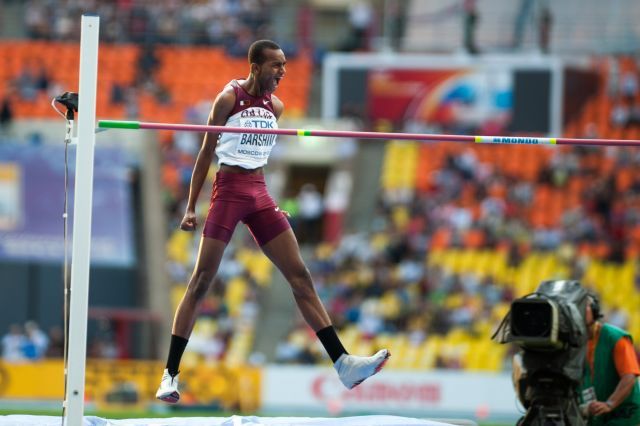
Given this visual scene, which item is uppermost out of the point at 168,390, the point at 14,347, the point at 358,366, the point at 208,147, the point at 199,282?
the point at 208,147

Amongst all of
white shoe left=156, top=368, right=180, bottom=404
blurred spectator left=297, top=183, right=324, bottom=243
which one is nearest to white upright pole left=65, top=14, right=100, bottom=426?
white shoe left=156, top=368, right=180, bottom=404

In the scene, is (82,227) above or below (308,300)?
above

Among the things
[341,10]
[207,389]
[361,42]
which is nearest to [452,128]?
[361,42]

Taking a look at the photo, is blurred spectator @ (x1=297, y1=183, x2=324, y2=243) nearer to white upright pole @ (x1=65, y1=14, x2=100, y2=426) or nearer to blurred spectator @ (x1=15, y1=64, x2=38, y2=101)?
blurred spectator @ (x1=15, y1=64, x2=38, y2=101)

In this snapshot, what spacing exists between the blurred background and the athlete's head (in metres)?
11.9

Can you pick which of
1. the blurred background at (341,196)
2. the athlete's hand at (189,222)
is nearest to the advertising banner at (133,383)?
the blurred background at (341,196)

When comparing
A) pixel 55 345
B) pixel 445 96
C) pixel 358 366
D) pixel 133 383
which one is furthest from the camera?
pixel 445 96

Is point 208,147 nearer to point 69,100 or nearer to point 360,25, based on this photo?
point 69,100

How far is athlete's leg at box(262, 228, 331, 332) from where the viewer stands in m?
7.91

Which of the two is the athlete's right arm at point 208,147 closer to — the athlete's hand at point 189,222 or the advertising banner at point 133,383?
the athlete's hand at point 189,222

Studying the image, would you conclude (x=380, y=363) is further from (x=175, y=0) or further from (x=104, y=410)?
(x=175, y=0)

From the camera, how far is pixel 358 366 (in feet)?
25.3

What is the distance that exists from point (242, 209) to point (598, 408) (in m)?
2.51

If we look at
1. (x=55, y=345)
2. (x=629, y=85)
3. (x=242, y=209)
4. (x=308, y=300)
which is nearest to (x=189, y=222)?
(x=242, y=209)
